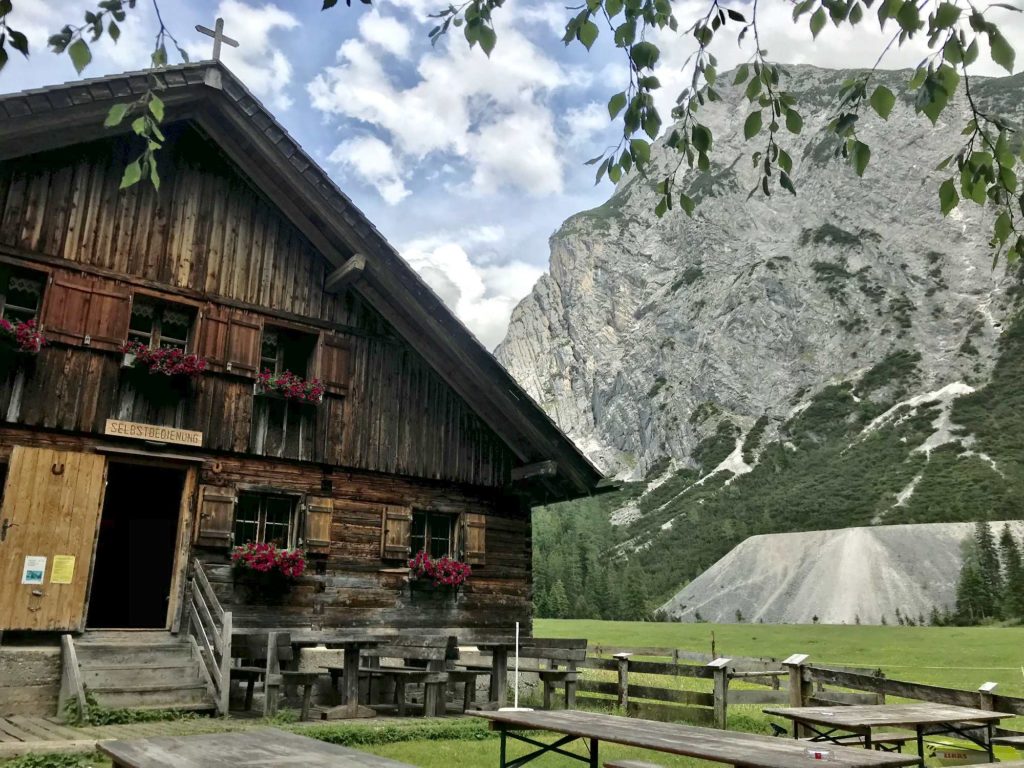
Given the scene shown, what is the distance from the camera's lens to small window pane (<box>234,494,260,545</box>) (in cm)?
1315

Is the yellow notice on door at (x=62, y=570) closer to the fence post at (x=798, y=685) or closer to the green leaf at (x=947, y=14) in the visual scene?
the fence post at (x=798, y=685)

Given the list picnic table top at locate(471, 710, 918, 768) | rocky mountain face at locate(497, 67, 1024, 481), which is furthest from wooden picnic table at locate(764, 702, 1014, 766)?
rocky mountain face at locate(497, 67, 1024, 481)

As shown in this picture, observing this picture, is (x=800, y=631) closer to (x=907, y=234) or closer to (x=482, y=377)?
(x=482, y=377)

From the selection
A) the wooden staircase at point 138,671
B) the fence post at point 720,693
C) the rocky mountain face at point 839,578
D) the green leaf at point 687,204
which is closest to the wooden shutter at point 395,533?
the wooden staircase at point 138,671

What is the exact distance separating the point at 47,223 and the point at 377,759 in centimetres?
1095

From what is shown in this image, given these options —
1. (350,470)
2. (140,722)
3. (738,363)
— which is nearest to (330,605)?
(350,470)

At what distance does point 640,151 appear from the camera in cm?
403

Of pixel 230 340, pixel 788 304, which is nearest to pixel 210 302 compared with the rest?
pixel 230 340

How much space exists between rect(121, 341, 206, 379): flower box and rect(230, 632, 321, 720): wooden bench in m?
4.08

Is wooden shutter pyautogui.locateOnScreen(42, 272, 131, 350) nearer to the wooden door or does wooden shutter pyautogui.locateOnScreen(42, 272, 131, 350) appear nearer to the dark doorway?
the wooden door

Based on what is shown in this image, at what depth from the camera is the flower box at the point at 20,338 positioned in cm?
1103

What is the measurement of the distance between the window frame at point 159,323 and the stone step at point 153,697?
16.5 feet

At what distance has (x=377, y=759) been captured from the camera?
3973mm

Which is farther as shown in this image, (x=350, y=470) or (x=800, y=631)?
(x=800, y=631)
